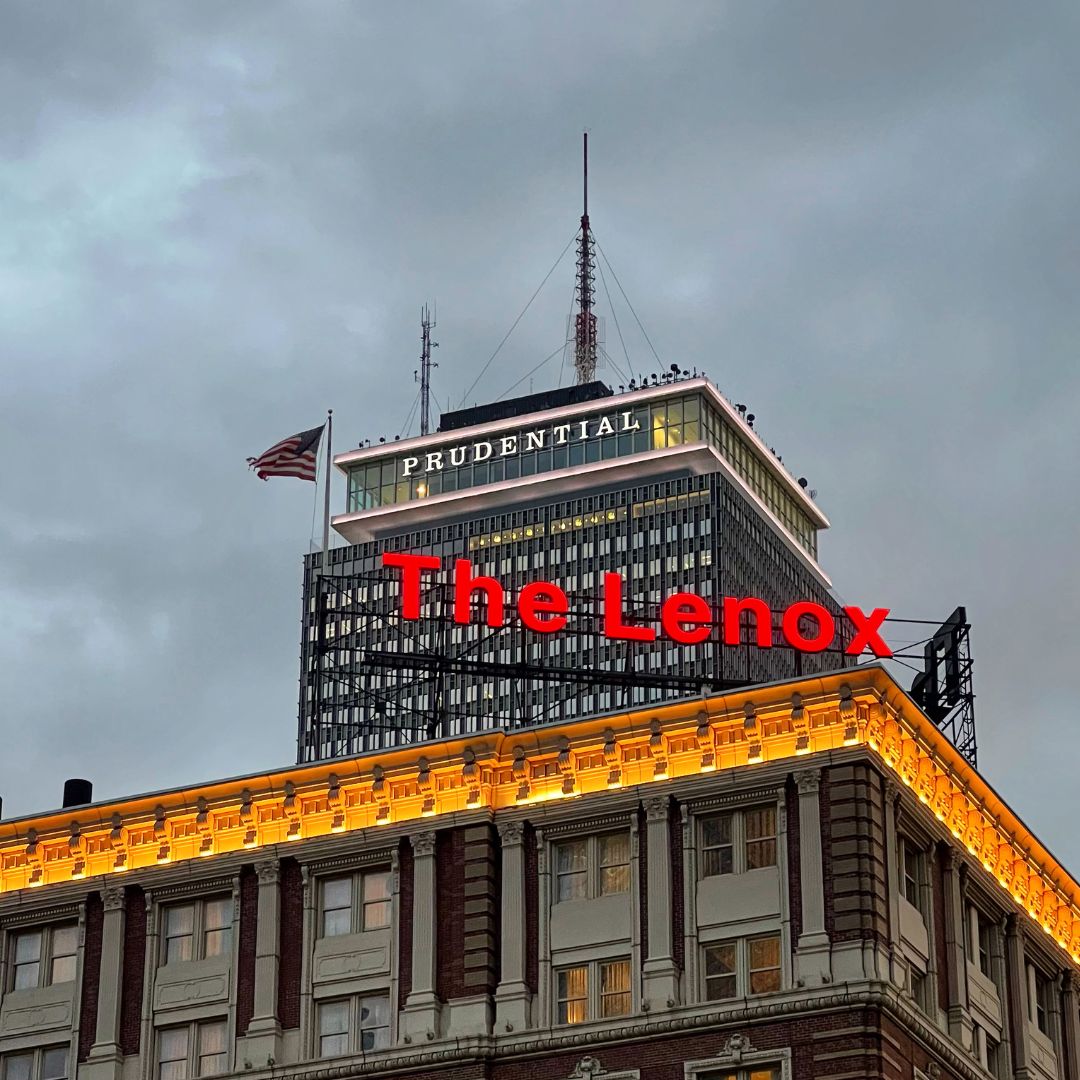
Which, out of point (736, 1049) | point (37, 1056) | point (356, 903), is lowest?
point (736, 1049)

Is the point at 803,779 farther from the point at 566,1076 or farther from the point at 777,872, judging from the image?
the point at 566,1076

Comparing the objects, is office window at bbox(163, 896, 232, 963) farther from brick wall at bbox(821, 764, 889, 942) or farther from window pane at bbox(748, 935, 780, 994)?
brick wall at bbox(821, 764, 889, 942)

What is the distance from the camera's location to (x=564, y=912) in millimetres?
96562

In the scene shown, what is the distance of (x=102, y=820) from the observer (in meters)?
105

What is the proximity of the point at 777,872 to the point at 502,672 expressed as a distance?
72.6 ft

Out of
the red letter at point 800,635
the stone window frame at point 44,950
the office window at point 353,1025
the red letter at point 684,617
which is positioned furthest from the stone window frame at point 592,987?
the stone window frame at point 44,950

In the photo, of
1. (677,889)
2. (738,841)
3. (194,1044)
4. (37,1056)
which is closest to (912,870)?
(738,841)

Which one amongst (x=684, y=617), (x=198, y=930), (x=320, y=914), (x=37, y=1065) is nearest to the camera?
(x=320, y=914)

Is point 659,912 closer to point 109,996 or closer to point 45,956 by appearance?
point 109,996

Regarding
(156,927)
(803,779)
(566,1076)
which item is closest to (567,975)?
(566,1076)

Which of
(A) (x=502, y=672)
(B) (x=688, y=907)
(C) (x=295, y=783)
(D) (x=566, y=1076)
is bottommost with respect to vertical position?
(D) (x=566, y=1076)

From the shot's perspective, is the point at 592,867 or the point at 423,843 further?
the point at 423,843

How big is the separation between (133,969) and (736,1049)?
25.4 m

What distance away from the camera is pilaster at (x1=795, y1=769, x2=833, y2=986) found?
9094 cm
